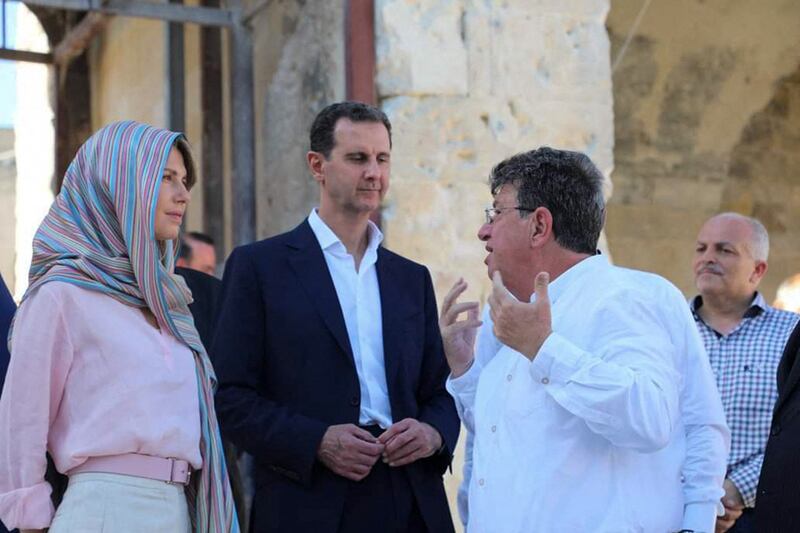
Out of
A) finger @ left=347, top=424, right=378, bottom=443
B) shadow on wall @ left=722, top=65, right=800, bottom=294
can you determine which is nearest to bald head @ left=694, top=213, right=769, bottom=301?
finger @ left=347, top=424, right=378, bottom=443

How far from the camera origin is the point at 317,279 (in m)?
3.94

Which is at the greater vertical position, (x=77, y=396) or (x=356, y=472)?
(x=77, y=396)

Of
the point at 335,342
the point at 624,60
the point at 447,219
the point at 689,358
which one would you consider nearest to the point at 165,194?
the point at 335,342

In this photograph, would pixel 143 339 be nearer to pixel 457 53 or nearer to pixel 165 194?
pixel 165 194

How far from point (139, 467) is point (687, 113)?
6.05m

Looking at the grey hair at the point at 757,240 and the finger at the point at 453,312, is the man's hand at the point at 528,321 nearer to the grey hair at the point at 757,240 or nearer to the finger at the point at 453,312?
the finger at the point at 453,312

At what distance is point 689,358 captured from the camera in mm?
3209

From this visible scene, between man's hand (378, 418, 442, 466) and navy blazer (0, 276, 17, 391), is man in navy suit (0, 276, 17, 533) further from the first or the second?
man's hand (378, 418, 442, 466)

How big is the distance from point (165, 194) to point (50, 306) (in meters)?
0.45

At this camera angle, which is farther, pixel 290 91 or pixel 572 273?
pixel 290 91

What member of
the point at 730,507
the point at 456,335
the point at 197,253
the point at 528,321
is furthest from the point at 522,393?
the point at 197,253

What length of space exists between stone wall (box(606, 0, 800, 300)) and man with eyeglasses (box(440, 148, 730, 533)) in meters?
5.09

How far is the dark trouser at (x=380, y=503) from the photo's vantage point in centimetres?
376

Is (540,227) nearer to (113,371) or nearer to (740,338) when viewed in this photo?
(113,371)
